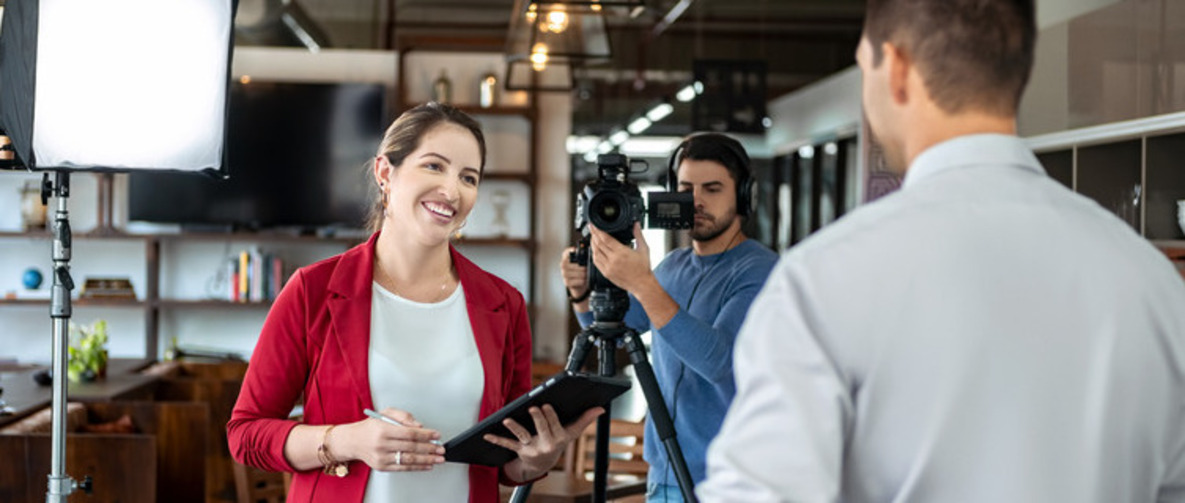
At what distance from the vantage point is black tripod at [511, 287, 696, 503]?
2.14 metres

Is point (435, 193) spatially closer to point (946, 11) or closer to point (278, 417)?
point (278, 417)

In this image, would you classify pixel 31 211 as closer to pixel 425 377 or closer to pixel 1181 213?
pixel 1181 213

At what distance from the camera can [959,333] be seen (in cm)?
105

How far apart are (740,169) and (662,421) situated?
0.73m

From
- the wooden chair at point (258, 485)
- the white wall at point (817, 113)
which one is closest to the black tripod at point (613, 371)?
the wooden chair at point (258, 485)

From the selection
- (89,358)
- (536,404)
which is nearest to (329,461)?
(536,404)

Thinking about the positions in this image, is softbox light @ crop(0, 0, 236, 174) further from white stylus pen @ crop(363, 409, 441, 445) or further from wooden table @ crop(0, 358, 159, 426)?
wooden table @ crop(0, 358, 159, 426)

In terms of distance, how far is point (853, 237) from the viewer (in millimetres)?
1059

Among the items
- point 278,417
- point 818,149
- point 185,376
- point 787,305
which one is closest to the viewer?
point 787,305

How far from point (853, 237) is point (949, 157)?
0.14 m

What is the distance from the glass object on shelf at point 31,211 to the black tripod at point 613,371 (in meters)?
6.80

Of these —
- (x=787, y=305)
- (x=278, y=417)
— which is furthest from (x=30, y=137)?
(x=787, y=305)

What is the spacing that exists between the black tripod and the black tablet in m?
0.18

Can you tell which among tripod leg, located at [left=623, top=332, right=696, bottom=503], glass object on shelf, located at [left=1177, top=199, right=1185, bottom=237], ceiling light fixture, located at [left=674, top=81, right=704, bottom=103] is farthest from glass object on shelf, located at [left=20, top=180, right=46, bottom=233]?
tripod leg, located at [left=623, top=332, right=696, bottom=503]
